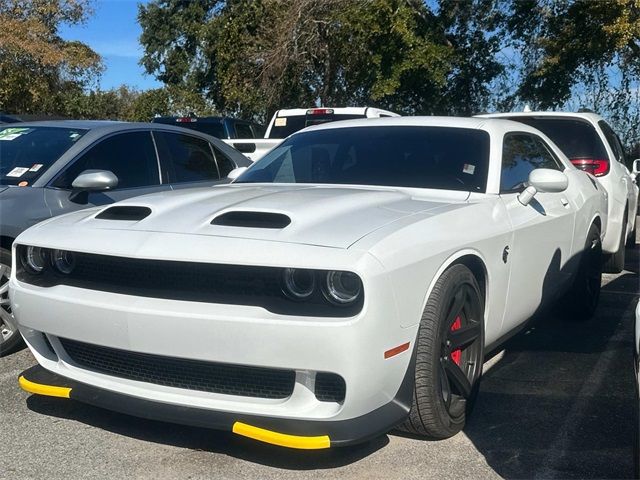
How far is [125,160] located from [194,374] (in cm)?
281

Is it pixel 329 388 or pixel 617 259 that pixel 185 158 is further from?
pixel 617 259

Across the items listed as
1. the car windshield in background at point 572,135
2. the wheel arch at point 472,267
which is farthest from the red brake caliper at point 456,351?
the car windshield in background at point 572,135

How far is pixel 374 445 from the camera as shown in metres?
3.44

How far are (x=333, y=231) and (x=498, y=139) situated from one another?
1.79m

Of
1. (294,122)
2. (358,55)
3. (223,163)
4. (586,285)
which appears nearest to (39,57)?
(358,55)

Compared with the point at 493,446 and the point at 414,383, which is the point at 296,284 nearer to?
the point at 414,383

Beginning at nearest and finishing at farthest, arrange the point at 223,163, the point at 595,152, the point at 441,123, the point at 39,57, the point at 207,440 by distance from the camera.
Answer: the point at 207,440
the point at 441,123
the point at 223,163
the point at 595,152
the point at 39,57

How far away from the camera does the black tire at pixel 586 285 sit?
18.2 feet

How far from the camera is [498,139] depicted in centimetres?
439

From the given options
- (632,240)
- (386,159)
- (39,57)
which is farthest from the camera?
(39,57)

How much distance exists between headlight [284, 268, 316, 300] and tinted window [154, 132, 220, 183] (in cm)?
300

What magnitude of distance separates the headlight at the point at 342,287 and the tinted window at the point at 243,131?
11.0 m

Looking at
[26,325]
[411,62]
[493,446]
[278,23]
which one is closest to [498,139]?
[493,446]

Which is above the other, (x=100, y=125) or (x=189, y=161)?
(x=100, y=125)
